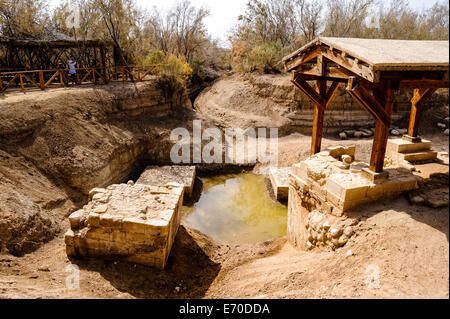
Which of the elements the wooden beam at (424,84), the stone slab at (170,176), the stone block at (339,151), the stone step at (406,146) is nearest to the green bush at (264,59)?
the stone slab at (170,176)

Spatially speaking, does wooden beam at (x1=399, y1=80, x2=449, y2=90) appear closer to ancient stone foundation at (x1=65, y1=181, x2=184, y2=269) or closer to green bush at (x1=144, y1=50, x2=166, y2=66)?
ancient stone foundation at (x1=65, y1=181, x2=184, y2=269)

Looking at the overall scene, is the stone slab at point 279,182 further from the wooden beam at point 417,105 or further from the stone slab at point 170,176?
the wooden beam at point 417,105

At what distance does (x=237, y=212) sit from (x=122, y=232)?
5.62 metres

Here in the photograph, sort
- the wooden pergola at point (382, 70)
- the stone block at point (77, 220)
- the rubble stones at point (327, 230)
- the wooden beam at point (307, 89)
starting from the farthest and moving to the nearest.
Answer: the wooden beam at point (307, 89) < the stone block at point (77, 220) < the rubble stones at point (327, 230) < the wooden pergola at point (382, 70)

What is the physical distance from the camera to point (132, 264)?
6.18 m

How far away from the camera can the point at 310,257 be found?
5965 millimetres

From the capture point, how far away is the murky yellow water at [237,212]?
966cm

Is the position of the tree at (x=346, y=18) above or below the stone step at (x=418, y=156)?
above

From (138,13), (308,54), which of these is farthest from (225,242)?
(138,13)

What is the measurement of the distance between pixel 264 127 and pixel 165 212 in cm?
1202

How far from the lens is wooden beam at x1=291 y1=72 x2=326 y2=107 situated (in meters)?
7.84

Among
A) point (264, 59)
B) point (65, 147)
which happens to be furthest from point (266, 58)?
point (65, 147)

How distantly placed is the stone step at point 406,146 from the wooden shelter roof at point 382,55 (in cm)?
236

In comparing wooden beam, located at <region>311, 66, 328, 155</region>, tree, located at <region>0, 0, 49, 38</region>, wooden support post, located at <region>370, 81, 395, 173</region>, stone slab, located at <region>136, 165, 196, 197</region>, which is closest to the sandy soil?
wooden support post, located at <region>370, 81, 395, 173</region>
